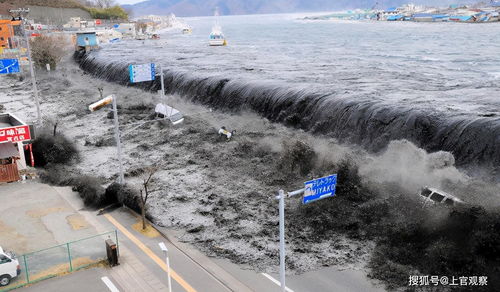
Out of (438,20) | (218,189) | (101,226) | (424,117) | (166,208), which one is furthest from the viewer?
(438,20)

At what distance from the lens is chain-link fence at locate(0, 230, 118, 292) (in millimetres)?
17733

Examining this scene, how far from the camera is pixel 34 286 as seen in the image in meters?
17.6

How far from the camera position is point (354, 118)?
116ft

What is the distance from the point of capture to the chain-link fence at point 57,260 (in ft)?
58.2

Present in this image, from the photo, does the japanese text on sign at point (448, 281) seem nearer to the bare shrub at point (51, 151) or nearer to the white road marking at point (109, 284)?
the white road marking at point (109, 284)

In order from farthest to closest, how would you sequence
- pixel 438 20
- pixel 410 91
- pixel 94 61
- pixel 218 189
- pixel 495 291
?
1. pixel 438 20
2. pixel 94 61
3. pixel 410 91
4. pixel 218 189
5. pixel 495 291

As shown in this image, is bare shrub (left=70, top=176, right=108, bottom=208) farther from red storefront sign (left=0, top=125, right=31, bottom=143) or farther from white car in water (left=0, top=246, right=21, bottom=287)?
white car in water (left=0, top=246, right=21, bottom=287)

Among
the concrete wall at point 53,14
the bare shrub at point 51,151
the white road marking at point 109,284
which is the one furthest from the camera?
the concrete wall at point 53,14

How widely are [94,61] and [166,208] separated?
2504 inches

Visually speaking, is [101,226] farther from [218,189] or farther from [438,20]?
[438,20]

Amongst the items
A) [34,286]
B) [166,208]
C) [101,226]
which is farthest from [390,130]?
[34,286]

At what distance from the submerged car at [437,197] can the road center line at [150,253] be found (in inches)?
507

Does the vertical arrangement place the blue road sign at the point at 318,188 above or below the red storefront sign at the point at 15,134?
above

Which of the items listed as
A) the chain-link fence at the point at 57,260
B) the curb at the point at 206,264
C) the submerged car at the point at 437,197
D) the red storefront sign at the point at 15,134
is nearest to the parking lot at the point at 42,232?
the chain-link fence at the point at 57,260
